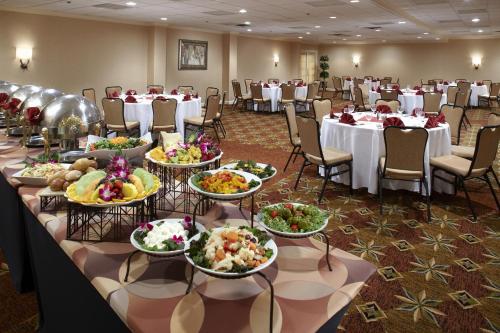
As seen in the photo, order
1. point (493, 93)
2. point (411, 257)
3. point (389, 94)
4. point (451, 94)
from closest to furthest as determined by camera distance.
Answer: point (411, 257), point (389, 94), point (451, 94), point (493, 93)

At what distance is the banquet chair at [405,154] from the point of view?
3.59 m

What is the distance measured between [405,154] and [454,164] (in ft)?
2.05

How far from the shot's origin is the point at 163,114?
6.23 meters

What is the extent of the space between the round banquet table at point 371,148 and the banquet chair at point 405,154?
0.32 m

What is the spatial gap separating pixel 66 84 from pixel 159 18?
278 centimetres

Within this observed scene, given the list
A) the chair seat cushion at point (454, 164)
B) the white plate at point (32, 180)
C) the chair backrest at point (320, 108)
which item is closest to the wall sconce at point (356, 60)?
the chair backrest at point (320, 108)

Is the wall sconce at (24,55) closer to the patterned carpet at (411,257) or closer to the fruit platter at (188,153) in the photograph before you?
the patterned carpet at (411,257)

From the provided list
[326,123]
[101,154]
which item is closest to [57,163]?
[101,154]

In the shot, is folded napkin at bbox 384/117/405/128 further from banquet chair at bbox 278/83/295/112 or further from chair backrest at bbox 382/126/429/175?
banquet chair at bbox 278/83/295/112

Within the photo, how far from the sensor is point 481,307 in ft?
7.74

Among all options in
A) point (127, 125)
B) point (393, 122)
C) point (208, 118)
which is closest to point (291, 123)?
point (393, 122)

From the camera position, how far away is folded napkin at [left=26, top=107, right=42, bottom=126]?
2502mm

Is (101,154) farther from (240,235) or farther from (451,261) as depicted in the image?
(451,261)

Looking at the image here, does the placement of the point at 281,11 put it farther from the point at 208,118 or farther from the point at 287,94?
the point at 208,118
